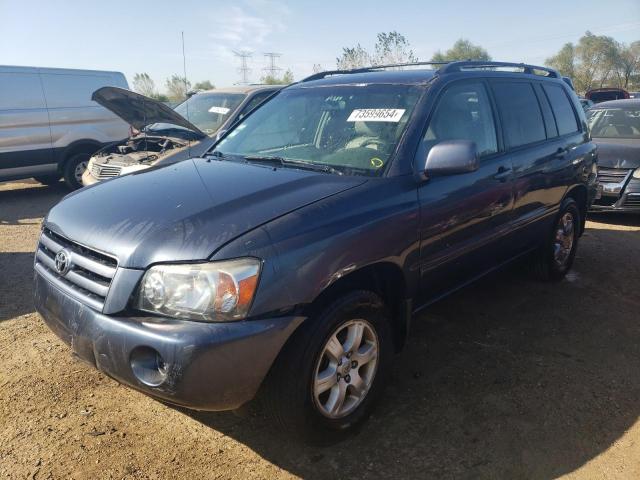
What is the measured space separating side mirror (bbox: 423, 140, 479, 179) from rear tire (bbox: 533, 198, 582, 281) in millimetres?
2131

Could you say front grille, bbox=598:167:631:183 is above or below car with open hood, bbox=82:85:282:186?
below

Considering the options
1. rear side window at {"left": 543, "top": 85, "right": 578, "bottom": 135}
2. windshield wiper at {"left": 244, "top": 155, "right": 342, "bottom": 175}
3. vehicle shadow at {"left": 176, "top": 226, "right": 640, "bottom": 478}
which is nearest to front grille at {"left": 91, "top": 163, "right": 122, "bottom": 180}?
windshield wiper at {"left": 244, "top": 155, "right": 342, "bottom": 175}

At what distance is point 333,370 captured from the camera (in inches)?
96.3

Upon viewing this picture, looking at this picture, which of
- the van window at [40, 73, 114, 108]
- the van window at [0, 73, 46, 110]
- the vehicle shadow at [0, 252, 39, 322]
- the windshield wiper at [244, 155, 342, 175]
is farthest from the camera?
the van window at [40, 73, 114, 108]

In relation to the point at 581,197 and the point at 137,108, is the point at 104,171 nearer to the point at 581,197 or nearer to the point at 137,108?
the point at 137,108

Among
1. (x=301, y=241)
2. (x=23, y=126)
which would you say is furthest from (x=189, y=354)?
(x=23, y=126)

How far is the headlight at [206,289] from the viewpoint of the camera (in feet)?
6.73

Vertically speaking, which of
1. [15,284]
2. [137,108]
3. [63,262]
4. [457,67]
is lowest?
[15,284]

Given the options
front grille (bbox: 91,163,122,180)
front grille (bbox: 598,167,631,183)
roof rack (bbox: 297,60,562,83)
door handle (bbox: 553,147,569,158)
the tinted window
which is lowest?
front grille (bbox: 598,167,631,183)

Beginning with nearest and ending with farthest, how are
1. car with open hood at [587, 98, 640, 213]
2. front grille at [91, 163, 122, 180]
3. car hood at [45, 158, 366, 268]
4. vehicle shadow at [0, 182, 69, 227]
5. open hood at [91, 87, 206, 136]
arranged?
car hood at [45, 158, 366, 268]
open hood at [91, 87, 206, 136]
front grille at [91, 163, 122, 180]
car with open hood at [587, 98, 640, 213]
vehicle shadow at [0, 182, 69, 227]

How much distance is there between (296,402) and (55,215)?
1642 millimetres

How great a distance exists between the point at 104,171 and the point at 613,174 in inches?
268

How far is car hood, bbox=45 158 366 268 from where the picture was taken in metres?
2.16

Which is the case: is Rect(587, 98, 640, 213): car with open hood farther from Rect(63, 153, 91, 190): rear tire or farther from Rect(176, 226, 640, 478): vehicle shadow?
Rect(63, 153, 91, 190): rear tire
